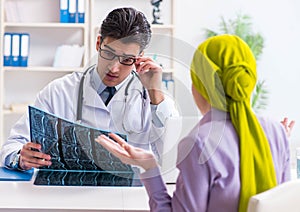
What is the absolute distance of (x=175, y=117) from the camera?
184cm

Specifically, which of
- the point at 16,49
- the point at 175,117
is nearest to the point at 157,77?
the point at 175,117

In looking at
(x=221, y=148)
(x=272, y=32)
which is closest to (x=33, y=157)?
(x=221, y=148)

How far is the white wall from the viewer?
486 centimetres

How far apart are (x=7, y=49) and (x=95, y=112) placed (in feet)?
8.97

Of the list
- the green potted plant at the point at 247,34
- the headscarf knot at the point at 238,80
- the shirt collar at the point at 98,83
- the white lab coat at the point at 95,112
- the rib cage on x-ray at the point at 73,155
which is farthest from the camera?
the green potted plant at the point at 247,34

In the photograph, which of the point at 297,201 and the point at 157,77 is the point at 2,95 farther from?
the point at 297,201

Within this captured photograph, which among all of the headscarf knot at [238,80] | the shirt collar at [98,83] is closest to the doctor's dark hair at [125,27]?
the shirt collar at [98,83]

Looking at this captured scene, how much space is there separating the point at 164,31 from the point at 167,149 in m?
3.03

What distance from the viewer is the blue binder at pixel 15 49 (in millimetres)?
4484

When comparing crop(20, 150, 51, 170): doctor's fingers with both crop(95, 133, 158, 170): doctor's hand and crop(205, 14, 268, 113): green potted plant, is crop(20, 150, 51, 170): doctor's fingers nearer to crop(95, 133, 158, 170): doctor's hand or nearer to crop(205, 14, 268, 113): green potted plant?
crop(95, 133, 158, 170): doctor's hand

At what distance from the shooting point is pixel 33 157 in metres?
1.92

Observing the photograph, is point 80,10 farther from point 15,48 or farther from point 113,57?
point 113,57

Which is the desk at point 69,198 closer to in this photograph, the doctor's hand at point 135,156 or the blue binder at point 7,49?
the doctor's hand at point 135,156

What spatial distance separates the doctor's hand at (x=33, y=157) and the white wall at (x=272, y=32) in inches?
120
